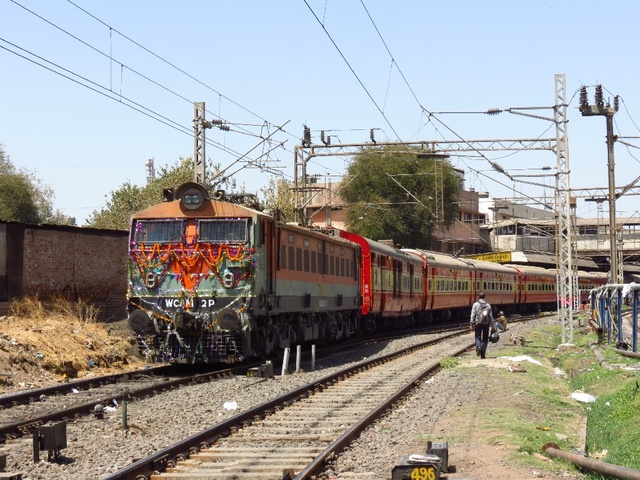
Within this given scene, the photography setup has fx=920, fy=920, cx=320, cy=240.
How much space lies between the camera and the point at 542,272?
208 feet

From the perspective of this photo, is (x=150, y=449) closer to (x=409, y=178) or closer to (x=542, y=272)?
(x=542, y=272)

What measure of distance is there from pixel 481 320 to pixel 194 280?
7944 mm

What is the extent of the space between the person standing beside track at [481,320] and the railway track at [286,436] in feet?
16.4

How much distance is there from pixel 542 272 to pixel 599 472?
185 ft

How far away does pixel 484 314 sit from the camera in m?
22.8

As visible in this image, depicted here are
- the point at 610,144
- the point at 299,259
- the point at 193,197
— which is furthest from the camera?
the point at 610,144

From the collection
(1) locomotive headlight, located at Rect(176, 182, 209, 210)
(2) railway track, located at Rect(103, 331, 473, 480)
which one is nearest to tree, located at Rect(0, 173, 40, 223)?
(1) locomotive headlight, located at Rect(176, 182, 209, 210)

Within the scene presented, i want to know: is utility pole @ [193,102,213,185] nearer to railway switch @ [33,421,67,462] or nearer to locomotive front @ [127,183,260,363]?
locomotive front @ [127,183,260,363]

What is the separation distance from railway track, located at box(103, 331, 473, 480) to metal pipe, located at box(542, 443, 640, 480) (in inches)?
90.1

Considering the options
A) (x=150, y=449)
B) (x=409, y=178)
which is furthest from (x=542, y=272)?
(x=150, y=449)

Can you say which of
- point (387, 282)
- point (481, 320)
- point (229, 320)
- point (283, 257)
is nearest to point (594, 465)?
point (229, 320)

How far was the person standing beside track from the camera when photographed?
74.7 ft

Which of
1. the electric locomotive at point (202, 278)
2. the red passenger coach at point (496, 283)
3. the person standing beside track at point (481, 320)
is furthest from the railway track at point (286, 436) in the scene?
the red passenger coach at point (496, 283)

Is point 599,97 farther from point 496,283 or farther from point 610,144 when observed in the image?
point 496,283
